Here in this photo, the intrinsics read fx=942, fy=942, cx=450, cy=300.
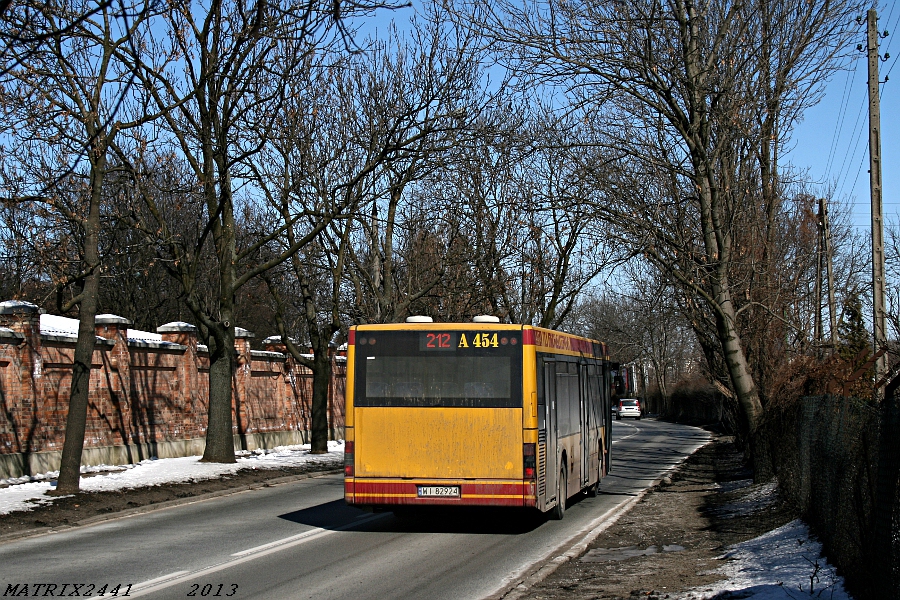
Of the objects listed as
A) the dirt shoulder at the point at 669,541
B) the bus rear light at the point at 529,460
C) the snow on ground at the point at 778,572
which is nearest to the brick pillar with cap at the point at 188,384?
the dirt shoulder at the point at 669,541

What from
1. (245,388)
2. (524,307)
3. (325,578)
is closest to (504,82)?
(325,578)

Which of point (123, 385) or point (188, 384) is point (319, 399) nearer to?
point (188, 384)

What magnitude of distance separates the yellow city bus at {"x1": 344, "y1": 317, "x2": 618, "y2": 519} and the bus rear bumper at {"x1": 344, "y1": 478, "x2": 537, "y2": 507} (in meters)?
0.01

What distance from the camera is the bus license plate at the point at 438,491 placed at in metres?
12.2

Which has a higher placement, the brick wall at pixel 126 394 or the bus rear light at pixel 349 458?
the brick wall at pixel 126 394

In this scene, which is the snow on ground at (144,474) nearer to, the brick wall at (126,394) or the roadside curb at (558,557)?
the brick wall at (126,394)

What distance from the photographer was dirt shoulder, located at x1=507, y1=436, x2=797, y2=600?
29.2 ft

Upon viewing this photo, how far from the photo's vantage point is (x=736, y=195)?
1853 centimetres

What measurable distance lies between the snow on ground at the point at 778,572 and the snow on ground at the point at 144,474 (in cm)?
1052

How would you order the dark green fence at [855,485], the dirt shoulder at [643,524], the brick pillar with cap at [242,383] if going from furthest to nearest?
the brick pillar with cap at [242,383], the dirt shoulder at [643,524], the dark green fence at [855,485]

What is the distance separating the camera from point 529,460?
1213cm

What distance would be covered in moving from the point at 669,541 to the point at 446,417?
330 centimetres

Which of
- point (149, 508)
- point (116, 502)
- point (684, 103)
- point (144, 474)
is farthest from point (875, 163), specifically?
point (144, 474)

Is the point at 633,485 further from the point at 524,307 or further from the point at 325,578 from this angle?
the point at 524,307
